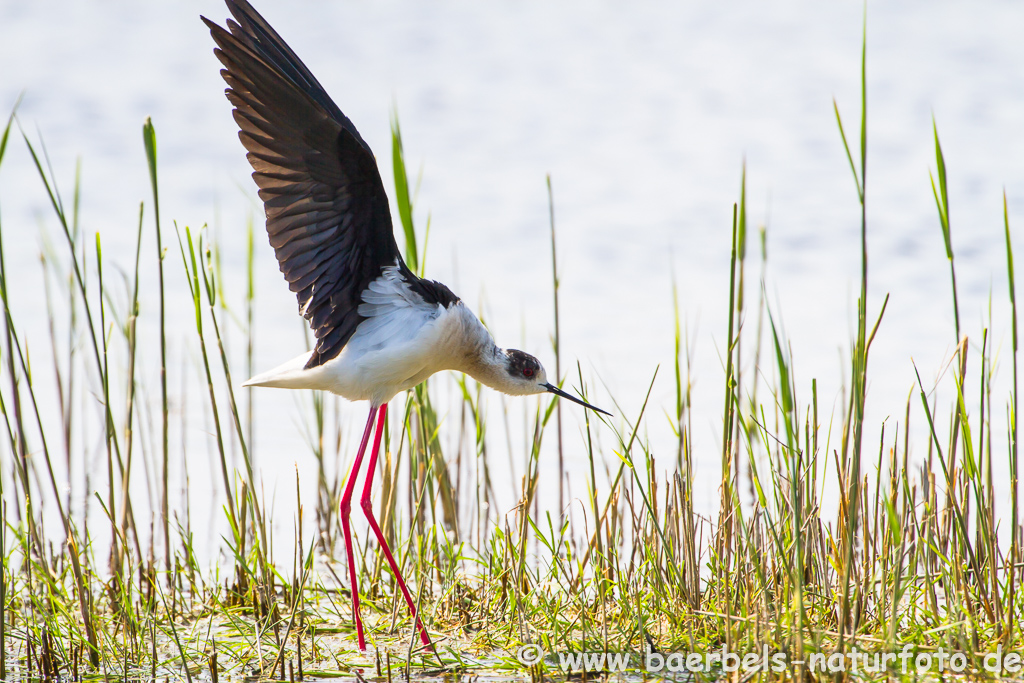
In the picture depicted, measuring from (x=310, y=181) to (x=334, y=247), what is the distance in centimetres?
26

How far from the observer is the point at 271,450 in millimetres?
6000

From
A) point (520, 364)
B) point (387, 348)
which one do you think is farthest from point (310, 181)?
point (520, 364)

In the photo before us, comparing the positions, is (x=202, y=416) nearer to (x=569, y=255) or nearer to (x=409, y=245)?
(x=409, y=245)

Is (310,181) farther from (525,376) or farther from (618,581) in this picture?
(618,581)

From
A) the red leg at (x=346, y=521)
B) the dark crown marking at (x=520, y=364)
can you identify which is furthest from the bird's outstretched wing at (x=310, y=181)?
the dark crown marking at (x=520, y=364)

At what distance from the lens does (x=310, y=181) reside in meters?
3.67

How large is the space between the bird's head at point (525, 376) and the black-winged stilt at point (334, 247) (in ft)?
0.77

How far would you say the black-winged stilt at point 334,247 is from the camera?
3.47 metres

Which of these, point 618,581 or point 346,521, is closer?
point 618,581

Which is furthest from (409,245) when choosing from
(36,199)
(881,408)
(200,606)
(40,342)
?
(36,199)

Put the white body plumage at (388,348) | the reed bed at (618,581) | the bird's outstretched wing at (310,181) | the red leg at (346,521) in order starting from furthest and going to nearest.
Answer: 1. the white body plumage at (388,348)
2. the red leg at (346,521)
3. the bird's outstretched wing at (310,181)
4. the reed bed at (618,581)

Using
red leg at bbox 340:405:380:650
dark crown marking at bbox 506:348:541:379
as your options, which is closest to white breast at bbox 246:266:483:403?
red leg at bbox 340:405:380:650

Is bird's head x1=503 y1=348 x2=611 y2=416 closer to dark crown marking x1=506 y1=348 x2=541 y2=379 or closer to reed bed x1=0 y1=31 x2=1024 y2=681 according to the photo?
dark crown marking x1=506 y1=348 x2=541 y2=379

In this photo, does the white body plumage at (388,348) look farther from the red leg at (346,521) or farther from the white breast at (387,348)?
the red leg at (346,521)
